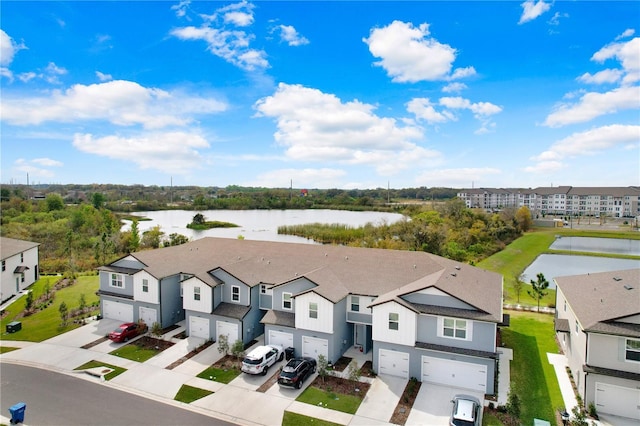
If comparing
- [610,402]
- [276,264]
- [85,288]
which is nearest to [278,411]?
[276,264]

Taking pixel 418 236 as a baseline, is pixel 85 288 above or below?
below

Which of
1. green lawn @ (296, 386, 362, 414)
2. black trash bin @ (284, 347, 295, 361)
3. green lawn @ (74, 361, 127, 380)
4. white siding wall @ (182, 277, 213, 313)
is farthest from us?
white siding wall @ (182, 277, 213, 313)

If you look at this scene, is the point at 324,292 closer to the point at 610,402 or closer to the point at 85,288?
the point at 610,402

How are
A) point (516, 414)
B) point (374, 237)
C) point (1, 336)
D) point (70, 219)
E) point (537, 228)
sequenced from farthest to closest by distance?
point (537, 228) → point (70, 219) → point (374, 237) → point (1, 336) → point (516, 414)

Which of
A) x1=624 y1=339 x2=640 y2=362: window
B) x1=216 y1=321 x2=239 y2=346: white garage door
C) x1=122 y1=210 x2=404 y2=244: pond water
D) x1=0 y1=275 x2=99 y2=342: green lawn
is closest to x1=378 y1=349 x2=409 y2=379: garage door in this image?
x1=216 y1=321 x2=239 y2=346: white garage door

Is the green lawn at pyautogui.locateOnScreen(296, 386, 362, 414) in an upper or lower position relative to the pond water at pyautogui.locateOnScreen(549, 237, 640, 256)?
lower

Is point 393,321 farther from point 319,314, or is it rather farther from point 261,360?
point 261,360

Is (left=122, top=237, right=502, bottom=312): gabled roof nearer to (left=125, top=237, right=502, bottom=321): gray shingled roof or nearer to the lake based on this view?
(left=125, top=237, right=502, bottom=321): gray shingled roof
